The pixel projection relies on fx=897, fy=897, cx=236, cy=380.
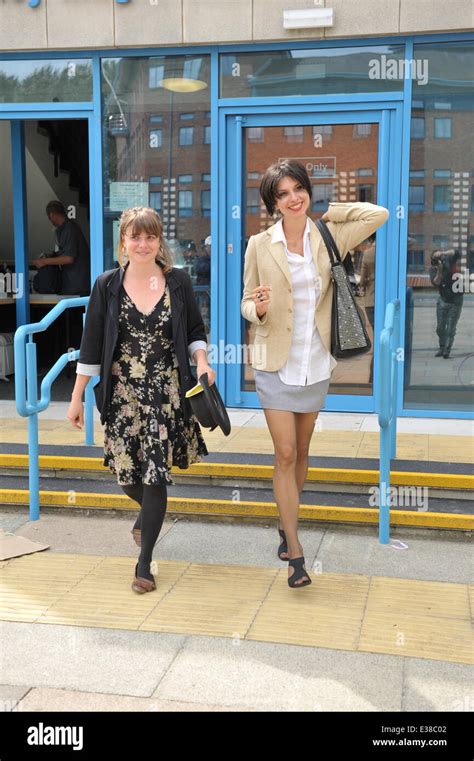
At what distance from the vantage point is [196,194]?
7.15 metres

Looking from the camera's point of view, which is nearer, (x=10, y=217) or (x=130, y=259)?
(x=130, y=259)

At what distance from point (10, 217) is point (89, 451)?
531cm

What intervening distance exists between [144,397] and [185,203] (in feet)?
11.2

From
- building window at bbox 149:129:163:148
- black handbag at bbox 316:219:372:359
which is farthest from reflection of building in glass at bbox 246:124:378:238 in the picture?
black handbag at bbox 316:219:372:359

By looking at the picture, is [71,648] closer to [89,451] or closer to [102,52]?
[89,451]

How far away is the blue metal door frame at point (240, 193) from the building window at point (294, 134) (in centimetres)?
4

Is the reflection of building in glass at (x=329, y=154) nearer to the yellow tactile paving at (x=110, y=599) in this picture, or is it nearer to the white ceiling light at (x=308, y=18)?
the white ceiling light at (x=308, y=18)

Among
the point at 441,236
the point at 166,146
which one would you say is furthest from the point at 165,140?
the point at 441,236

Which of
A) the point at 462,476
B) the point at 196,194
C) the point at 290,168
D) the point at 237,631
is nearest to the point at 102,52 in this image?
the point at 196,194

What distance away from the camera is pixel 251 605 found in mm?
4090

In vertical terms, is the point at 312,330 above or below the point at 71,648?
above

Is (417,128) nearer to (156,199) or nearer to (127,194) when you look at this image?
(156,199)

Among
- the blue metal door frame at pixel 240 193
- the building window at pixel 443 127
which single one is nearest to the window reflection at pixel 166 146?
the blue metal door frame at pixel 240 193

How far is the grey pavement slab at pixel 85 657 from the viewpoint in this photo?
338 centimetres
